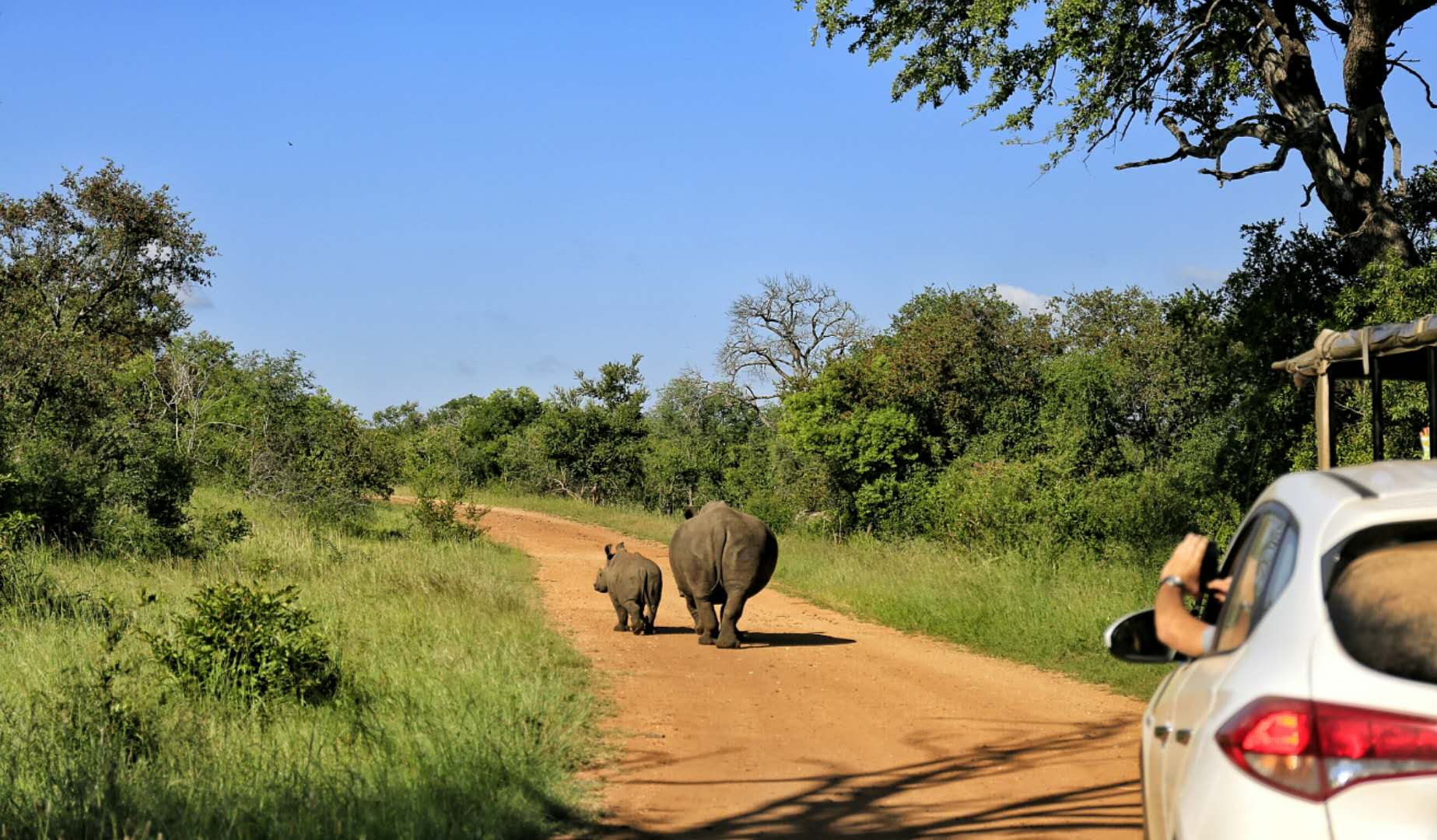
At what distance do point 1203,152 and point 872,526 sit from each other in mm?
13150

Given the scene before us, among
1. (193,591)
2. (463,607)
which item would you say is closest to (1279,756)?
(463,607)

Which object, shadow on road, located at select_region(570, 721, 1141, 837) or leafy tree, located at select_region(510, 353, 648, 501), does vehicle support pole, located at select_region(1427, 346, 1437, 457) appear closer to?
shadow on road, located at select_region(570, 721, 1141, 837)

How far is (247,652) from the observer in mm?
Result: 9328

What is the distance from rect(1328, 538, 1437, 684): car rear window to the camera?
8.77ft

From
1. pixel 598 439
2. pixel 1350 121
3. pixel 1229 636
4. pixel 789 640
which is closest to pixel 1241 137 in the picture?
pixel 1350 121

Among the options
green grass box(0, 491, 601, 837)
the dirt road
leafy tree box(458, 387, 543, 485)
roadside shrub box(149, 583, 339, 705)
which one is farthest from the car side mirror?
leafy tree box(458, 387, 543, 485)

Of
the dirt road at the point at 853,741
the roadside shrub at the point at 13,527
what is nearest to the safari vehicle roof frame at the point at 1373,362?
the dirt road at the point at 853,741

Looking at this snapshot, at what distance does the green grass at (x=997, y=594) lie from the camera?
485 inches

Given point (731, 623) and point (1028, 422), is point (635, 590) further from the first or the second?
point (1028, 422)

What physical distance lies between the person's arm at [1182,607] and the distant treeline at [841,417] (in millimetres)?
10926

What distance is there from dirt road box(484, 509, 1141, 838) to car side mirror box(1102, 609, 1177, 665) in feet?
7.47

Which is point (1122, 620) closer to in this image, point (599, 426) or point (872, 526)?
point (872, 526)

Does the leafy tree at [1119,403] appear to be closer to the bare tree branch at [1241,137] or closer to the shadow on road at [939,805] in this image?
the bare tree branch at [1241,137]

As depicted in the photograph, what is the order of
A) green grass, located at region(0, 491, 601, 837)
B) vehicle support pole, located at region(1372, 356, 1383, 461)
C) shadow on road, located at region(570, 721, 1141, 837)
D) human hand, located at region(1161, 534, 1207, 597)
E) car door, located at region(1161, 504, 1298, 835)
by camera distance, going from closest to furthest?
car door, located at region(1161, 504, 1298, 835) → human hand, located at region(1161, 534, 1207, 597) → green grass, located at region(0, 491, 601, 837) → shadow on road, located at region(570, 721, 1141, 837) → vehicle support pole, located at region(1372, 356, 1383, 461)
